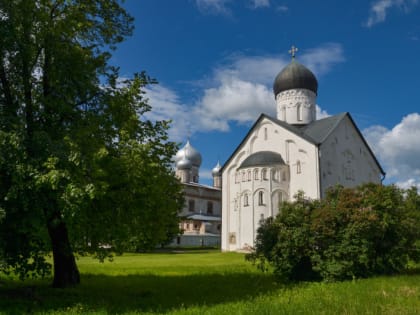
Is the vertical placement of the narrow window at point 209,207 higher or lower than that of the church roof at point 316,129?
lower

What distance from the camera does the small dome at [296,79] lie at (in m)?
45.0

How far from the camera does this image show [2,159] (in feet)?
29.6

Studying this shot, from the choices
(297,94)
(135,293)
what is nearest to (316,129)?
(297,94)

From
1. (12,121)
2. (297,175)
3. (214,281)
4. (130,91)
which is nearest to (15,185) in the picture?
(12,121)

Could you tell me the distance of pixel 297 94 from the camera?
4512cm

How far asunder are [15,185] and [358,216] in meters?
10.9

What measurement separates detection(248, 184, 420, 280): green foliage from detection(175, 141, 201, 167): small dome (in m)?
61.1

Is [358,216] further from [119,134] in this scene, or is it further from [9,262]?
[9,262]

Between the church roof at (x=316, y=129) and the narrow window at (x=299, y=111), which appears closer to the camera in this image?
the church roof at (x=316, y=129)

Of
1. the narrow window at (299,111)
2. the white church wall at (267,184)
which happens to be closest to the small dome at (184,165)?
the white church wall at (267,184)

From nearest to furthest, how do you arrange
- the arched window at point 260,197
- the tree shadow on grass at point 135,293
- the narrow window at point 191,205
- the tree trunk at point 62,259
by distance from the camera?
1. the tree shadow on grass at point 135,293
2. the tree trunk at point 62,259
3. the arched window at point 260,197
4. the narrow window at point 191,205

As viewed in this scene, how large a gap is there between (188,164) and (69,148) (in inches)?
2613

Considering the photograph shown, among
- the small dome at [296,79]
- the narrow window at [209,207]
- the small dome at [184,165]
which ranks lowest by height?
the narrow window at [209,207]

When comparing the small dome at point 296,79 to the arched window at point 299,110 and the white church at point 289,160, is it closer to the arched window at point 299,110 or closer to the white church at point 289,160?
the white church at point 289,160
